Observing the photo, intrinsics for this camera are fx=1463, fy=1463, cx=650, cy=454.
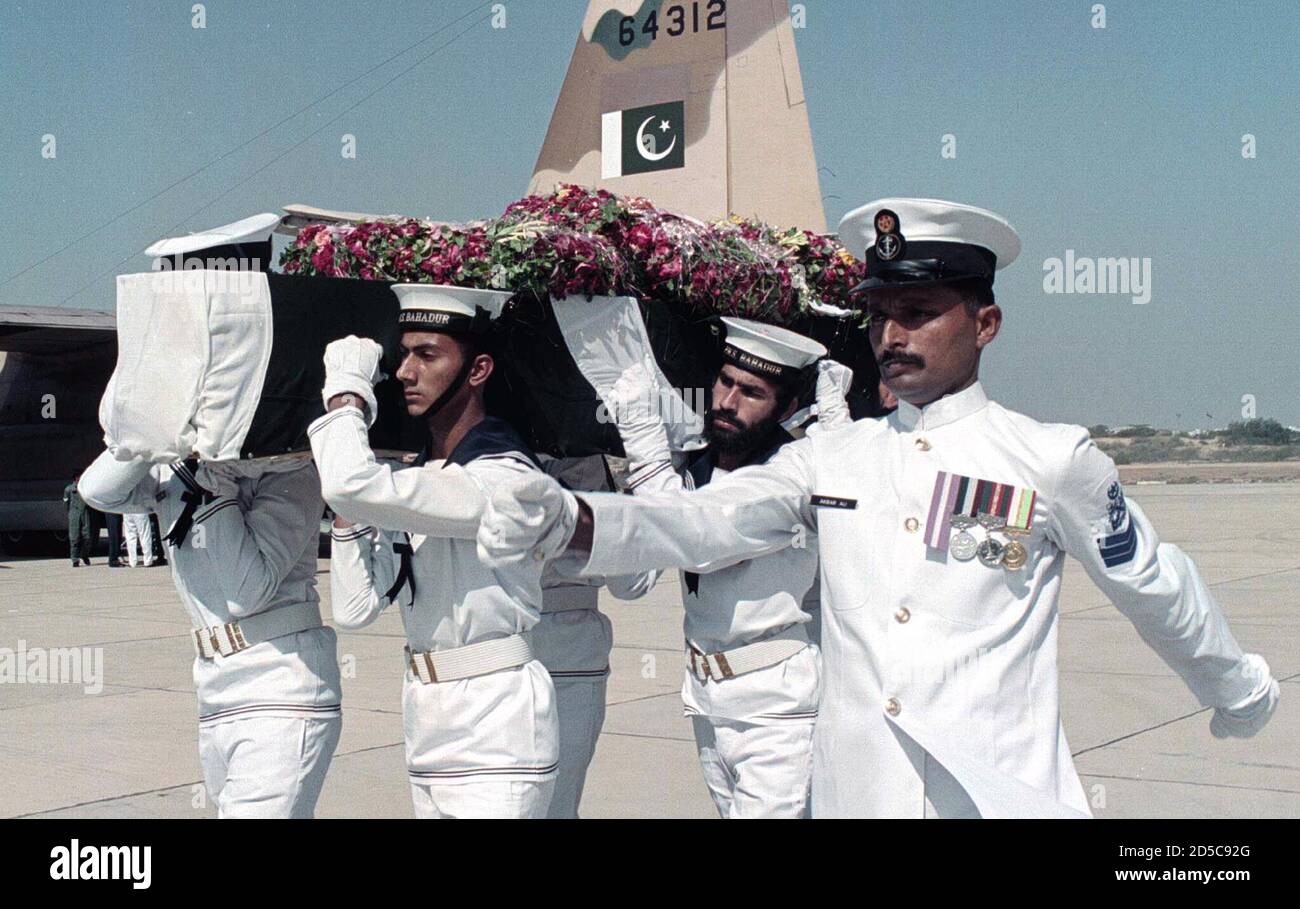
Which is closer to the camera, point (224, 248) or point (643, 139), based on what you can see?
point (224, 248)

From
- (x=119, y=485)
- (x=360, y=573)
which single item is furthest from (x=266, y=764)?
(x=119, y=485)

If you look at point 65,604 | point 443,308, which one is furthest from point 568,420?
point 65,604

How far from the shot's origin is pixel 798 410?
4574 millimetres

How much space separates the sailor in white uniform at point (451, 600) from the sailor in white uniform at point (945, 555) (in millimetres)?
705

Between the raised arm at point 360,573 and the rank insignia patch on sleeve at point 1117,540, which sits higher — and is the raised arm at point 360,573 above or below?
below

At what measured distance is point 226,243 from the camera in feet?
13.4

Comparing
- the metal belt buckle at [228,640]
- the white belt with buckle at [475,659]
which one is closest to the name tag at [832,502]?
the white belt with buckle at [475,659]

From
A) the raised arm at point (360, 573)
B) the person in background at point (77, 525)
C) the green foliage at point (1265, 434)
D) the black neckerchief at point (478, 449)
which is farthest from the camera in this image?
the green foliage at point (1265, 434)

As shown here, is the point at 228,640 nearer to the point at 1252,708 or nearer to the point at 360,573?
the point at 360,573

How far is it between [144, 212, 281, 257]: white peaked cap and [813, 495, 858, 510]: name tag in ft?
6.79

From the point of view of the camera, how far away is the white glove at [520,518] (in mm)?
2357

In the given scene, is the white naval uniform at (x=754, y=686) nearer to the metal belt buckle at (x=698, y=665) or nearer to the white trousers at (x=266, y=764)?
the metal belt buckle at (x=698, y=665)

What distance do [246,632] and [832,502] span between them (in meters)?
1.97

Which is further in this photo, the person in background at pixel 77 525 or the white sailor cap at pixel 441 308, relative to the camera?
the person in background at pixel 77 525
